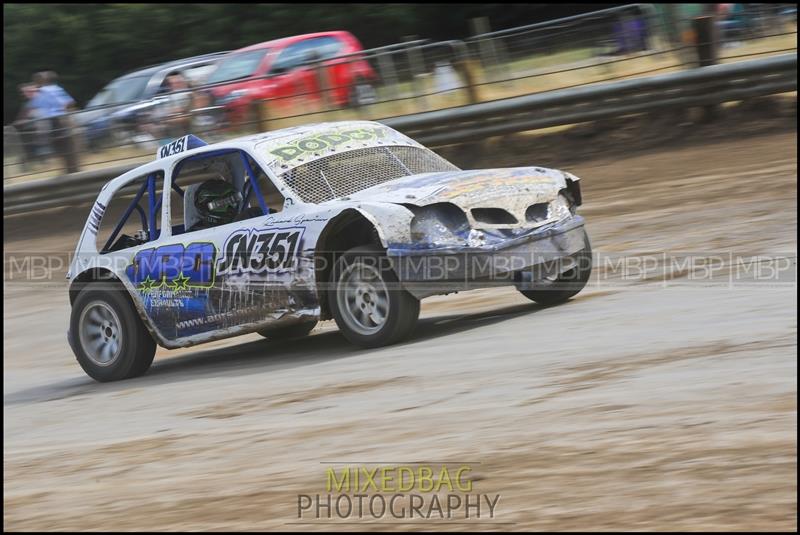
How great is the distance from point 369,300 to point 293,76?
9109mm

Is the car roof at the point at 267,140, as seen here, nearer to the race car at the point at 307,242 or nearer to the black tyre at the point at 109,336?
the race car at the point at 307,242

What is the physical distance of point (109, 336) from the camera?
930cm

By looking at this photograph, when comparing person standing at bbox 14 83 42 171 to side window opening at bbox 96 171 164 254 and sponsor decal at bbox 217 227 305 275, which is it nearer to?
side window opening at bbox 96 171 164 254

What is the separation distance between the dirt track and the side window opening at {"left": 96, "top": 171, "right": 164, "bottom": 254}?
3.43 feet

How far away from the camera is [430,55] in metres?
15.6

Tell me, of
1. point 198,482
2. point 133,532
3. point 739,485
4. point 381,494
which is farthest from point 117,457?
point 739,485

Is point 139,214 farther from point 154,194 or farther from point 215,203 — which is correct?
point 215,203

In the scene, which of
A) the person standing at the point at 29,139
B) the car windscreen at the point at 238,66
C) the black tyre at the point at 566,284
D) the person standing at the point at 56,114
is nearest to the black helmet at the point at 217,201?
the black tyre at the point at 566,284

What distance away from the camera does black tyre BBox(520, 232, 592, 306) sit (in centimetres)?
849

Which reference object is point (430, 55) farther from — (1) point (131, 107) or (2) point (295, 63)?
(1) point (131, 107)

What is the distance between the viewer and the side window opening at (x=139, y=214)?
30.0ft

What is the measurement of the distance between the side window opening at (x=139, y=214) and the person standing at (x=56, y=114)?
8262 mm

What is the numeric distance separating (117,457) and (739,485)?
326cm

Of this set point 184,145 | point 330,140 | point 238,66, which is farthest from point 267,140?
point 238,66
